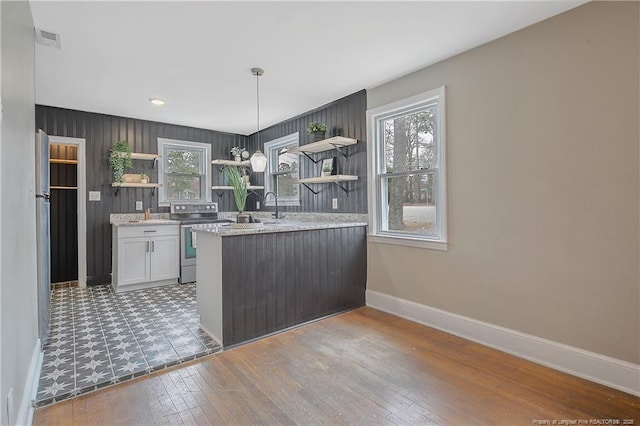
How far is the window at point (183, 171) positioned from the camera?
16.8 ft

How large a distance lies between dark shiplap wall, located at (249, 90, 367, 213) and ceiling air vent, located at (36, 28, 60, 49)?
2.64 metres

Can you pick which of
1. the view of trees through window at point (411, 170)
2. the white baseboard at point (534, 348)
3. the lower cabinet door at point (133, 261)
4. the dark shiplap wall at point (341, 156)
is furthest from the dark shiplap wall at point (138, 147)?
the white baseboard at point (534, 348)

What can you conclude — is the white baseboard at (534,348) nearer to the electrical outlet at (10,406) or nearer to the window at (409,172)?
the window at (409,172)

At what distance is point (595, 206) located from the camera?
83.4 inches

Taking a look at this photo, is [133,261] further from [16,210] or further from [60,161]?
[16,210]

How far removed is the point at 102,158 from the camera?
15.1 ft

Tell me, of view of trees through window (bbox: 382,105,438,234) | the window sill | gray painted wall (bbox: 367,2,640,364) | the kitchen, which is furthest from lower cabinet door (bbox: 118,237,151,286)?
gray painted wall (bbox: 367,2,640,364)

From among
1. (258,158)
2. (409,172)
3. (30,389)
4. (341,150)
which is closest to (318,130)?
(341,150)

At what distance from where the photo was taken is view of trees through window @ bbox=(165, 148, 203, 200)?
5195 millimetres

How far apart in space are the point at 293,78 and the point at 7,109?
7.57 feet

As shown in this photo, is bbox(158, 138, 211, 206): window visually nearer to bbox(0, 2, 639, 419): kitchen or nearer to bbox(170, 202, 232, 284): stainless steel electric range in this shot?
bbox(170, 202, 232, 284): stainless steel electric range

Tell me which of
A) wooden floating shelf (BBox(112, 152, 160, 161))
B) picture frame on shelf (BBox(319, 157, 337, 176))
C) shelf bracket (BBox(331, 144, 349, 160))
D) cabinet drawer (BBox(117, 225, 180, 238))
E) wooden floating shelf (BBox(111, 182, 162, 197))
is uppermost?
wooden floating shelf (BBox(112, 152, 160, 161))

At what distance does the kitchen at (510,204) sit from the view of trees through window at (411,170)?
0.62 ft

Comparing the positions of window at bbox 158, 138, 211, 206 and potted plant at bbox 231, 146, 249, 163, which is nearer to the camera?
window at bbox 158, 138, 211, 206
